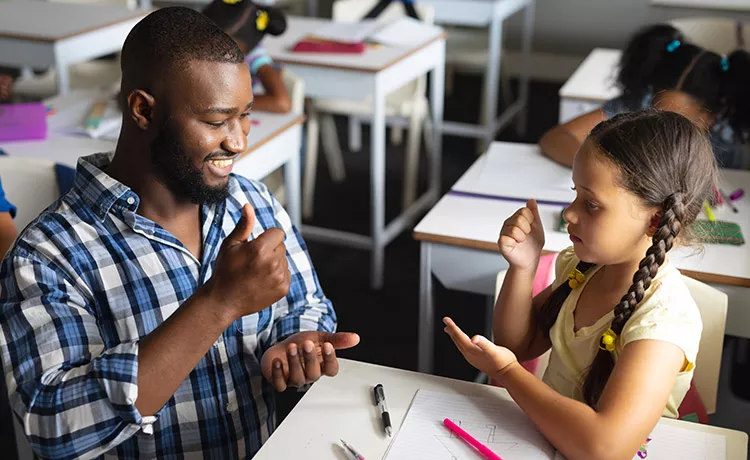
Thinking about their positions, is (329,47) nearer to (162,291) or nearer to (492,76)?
(492,76)

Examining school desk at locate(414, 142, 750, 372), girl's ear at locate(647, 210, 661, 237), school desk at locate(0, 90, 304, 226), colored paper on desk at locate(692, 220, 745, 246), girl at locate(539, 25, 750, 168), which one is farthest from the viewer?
school desk at locate(0, 90, 304, 226)

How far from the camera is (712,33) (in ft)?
11.1

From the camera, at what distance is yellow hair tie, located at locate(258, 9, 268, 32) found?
2.91 metres

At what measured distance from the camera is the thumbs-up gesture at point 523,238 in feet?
4.39

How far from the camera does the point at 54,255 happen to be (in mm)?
1218

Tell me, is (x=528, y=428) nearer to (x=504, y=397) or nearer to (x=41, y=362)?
(x=504, y=397)

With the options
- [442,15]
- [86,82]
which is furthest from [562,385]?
[442,15]

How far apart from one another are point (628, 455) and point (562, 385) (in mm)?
238

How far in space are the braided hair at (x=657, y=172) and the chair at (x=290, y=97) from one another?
1714 millimetres

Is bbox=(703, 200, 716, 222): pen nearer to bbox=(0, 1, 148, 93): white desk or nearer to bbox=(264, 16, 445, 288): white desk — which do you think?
bbox=(264, 16, 445, 288): white desk

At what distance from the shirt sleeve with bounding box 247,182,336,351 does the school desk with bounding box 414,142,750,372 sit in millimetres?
477

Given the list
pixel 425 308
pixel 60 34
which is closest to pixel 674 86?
pixel 425 308

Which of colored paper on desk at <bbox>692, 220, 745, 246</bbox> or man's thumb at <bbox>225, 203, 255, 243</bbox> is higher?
man's thumb at <bbox>225, 203, 255, 243</bbox>

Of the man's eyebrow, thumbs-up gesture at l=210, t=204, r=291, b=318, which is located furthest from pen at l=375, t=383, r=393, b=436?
the man's eyebrow
